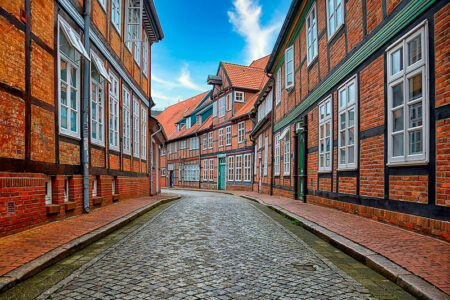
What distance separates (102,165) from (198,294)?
6.92 meters

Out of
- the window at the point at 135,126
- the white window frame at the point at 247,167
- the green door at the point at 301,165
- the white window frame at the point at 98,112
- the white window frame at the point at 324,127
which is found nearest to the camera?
the white window frame at the point at 98,112

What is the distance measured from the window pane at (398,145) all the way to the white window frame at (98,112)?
653cm

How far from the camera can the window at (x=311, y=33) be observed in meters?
11.0

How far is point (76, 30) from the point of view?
25.2 ft

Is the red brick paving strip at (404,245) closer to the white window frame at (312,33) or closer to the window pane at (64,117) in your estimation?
the window pane at (64,117)

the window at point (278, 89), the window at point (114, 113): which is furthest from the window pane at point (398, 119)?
the window at point (278, 89)

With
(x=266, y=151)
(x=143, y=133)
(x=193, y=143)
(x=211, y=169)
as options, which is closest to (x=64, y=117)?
(x=143, y=133)

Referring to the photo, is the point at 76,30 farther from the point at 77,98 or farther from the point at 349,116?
the point at 349,116

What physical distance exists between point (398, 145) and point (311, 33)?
6.65 m

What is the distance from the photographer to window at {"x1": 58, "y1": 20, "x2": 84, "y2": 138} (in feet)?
22.6

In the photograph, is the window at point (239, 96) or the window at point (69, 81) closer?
the window at point (69, 81)

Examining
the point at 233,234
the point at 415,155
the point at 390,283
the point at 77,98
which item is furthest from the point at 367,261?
the point at 77,98

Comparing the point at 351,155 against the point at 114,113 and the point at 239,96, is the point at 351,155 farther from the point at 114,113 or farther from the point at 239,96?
the point at 239,96

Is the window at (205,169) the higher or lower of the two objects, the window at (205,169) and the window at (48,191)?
the lower
